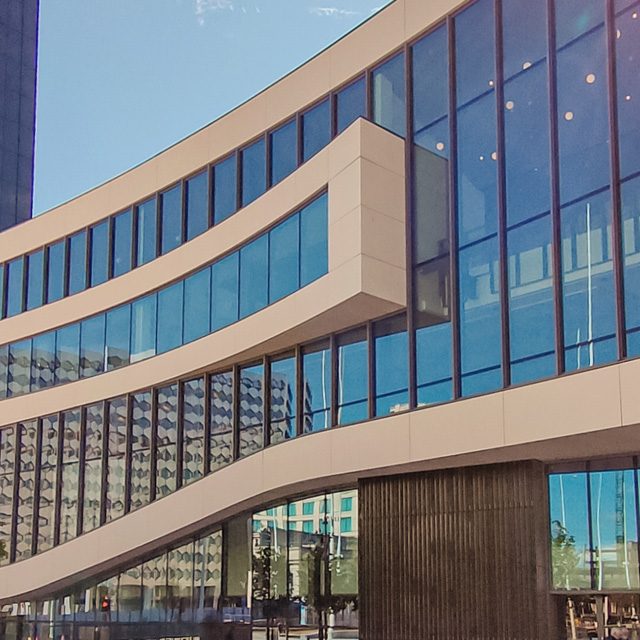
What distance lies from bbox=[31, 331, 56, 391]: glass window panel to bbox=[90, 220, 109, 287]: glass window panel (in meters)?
2.74

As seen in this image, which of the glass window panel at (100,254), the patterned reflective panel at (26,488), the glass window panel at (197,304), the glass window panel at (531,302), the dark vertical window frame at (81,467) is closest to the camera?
the glass window panel at (531,302)

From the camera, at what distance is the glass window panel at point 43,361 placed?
36062 millimetres

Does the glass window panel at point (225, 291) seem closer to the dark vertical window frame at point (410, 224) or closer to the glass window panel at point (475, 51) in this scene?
the dark vertical window frame at point (410, 224)

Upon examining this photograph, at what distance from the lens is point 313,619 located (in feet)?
86.3

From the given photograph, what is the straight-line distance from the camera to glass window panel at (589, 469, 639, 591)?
19.8 meters

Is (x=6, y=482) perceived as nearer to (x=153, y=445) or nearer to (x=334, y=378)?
(x=153, y=445)

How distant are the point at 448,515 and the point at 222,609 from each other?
9029 millimetres

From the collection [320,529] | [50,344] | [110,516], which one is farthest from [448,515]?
[50,344]

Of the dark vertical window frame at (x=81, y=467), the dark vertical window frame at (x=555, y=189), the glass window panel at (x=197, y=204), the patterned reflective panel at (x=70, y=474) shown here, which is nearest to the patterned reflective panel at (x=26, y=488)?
the patterned reflective panel at (x=70, y=474)

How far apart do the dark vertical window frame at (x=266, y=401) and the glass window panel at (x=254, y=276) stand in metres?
1.40

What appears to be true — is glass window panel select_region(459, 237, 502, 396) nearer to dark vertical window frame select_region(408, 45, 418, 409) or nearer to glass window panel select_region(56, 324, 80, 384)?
dark vertical window frame select_region(408, 45, 418, 409)

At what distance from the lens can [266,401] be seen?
91.3ft

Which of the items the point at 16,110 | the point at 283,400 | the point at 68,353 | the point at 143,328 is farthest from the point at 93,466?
the point at 16,110

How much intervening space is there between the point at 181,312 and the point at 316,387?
6.34 m
